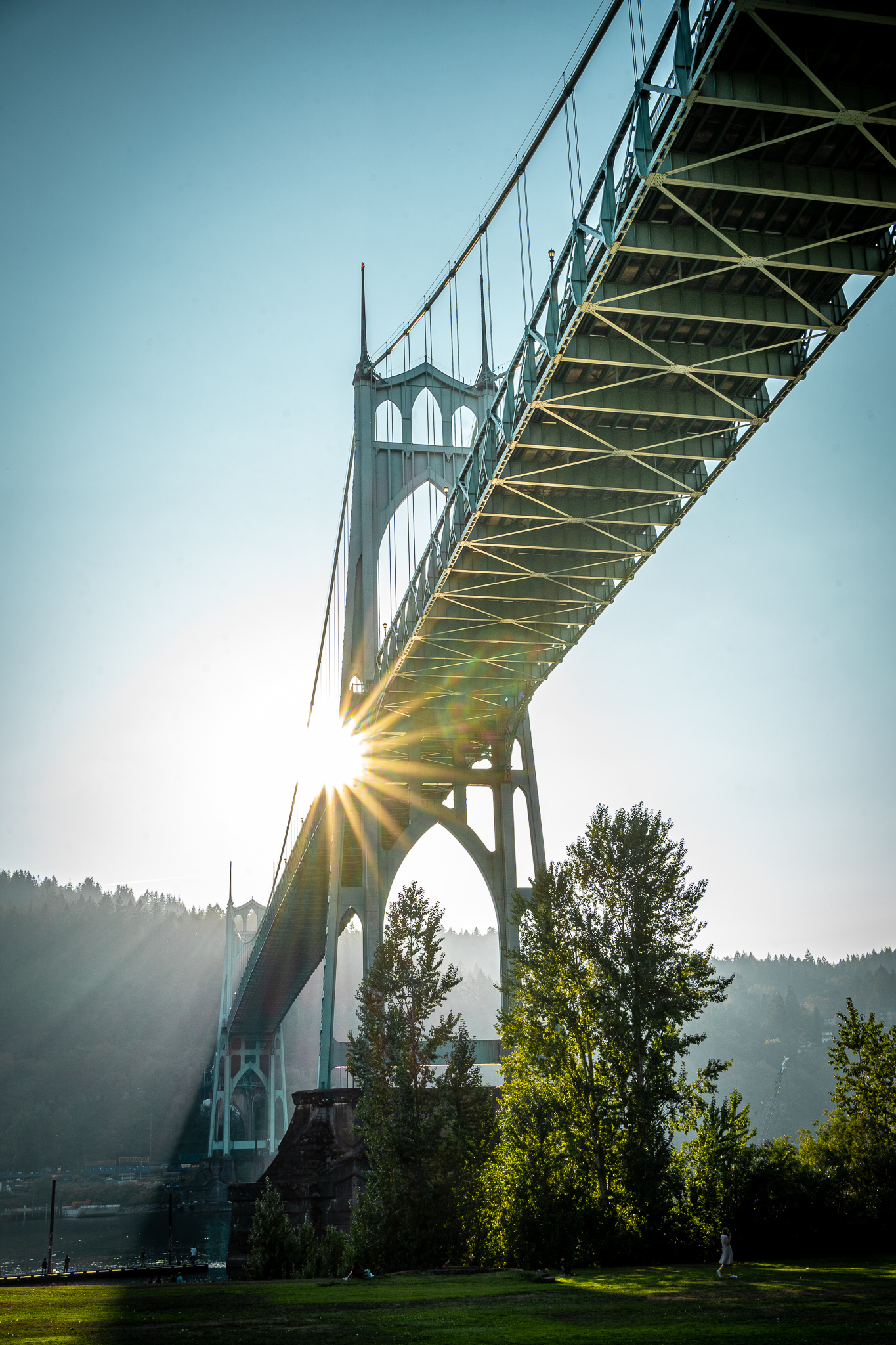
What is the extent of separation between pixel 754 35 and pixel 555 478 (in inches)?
433

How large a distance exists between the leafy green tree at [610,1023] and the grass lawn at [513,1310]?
81.2 inches

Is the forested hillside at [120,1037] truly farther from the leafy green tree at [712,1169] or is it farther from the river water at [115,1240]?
the leafy green tree at [712,1169]

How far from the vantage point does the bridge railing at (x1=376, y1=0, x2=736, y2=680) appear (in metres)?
14.6

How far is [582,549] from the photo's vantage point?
Result: 27.4 meters

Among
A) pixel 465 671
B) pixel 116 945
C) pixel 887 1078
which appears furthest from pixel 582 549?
pixel 116 945

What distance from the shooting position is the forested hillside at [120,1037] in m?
132

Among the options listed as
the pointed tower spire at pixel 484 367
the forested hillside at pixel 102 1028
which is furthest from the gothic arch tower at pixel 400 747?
the forested hillside at pixel 102 1028

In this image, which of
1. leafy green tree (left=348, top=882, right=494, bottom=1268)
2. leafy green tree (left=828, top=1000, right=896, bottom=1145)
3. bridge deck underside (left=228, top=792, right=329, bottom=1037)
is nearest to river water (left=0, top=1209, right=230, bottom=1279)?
bridge deck underside (left=228, top=792, right=329, bottom=1037)

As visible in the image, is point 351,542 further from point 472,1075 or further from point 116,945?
point 116,945

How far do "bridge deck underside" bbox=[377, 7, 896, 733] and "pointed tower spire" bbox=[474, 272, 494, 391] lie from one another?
11605 millimetres

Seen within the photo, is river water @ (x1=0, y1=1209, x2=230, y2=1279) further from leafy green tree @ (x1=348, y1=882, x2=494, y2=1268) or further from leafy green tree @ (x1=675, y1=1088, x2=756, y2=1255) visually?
leafy green tree @ (x1=675, y1=1088, x2=756, y2=1255)

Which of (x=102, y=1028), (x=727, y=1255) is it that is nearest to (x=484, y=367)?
(x=727, y=1255)

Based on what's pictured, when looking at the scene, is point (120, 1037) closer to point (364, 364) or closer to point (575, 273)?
point (364, 364)

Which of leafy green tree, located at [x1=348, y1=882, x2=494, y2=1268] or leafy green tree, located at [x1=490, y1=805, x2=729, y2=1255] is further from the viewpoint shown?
leafy green tree, located at [x1=348, y1=882, x2=494, y2=1268]
